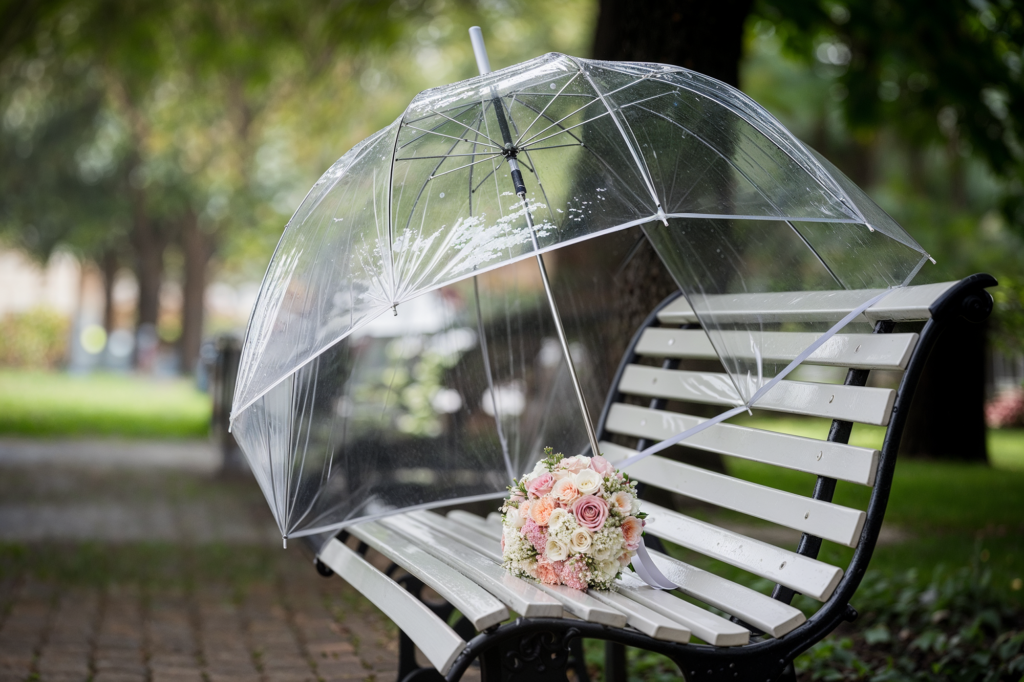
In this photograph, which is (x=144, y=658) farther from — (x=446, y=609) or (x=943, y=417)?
(x=943, y=417)

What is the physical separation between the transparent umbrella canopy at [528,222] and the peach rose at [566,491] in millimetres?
365

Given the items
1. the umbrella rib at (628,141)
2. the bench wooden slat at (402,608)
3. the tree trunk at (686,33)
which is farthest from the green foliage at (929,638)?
the tree trunk at (686,33)

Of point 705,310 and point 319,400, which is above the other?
point 705,310

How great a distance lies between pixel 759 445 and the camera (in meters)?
2.70

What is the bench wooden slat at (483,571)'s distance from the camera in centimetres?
210

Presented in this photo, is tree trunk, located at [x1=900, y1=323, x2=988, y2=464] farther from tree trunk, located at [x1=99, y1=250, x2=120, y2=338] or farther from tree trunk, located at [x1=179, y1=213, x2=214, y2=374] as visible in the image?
tree trunk, located at [x1=99, y1=250, x2=120, y2=338]

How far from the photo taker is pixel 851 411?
7.88ft

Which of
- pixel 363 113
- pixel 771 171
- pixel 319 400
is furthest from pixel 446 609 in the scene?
pixel 363 113

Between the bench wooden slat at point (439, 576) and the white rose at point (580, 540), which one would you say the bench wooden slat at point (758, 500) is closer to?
the white rose at point (580, 540)

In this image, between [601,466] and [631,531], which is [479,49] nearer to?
[601,466]

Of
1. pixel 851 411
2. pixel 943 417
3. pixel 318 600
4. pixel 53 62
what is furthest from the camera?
pixel 53 62

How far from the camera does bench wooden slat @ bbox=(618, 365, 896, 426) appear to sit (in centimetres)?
234

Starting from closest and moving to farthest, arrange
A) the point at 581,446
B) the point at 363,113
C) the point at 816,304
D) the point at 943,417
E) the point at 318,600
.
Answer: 1. the point at 816,304
2. the point at 581,446
3. the point at 318,600
4. the point at 943,417
5. the point at 363,113

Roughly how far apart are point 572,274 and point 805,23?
338cm
